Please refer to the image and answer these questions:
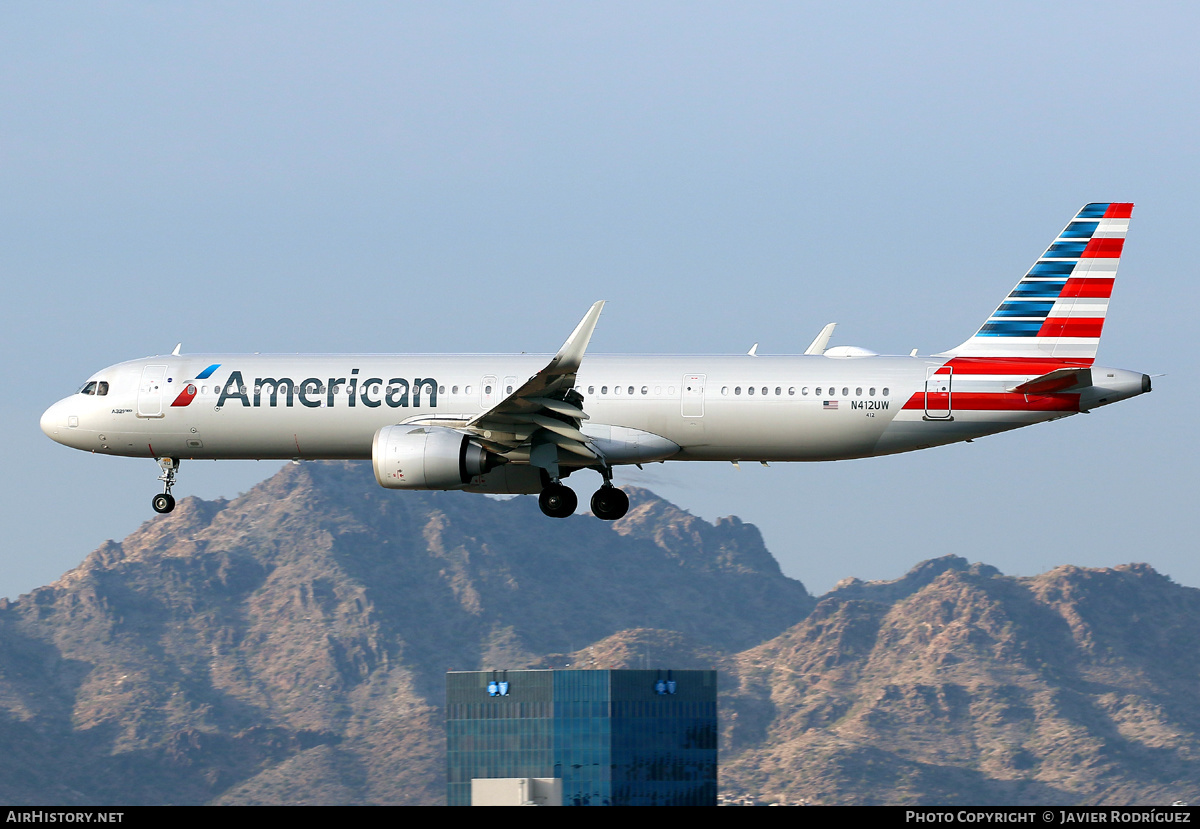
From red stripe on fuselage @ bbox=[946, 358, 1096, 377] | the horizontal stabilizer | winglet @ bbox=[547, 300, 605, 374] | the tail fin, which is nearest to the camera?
winglet @ bbox=[547, 300, 605, 374]

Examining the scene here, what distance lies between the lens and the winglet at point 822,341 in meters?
55.0

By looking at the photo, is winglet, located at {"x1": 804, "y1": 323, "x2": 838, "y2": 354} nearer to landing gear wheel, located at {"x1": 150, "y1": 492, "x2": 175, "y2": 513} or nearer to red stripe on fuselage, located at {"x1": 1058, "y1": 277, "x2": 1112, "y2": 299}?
red stripe on fuselage, located at {"x1": 1058, "y1": 277, "x2": 1112, "y2": 299}

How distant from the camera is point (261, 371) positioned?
53938 mm

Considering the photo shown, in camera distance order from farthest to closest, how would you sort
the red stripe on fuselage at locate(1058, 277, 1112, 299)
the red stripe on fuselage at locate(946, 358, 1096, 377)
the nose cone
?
the nose cone, the red stripe on fuselage at locate(1058, 277, 1112, 299), the red stripe on fuselage at locate(946, 358, 1096, 377)

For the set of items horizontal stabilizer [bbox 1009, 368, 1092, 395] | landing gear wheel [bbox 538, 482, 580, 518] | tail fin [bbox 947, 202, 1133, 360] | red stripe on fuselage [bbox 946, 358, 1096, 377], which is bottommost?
landing gear wheel [bbox 538, 482, 580, 518]

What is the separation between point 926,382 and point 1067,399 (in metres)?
4.10

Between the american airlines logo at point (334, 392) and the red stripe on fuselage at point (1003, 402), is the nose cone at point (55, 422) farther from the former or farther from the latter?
the red stripe on fuselage at point (1003, 402)

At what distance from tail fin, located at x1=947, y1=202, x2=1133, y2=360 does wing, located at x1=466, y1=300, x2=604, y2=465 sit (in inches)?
486

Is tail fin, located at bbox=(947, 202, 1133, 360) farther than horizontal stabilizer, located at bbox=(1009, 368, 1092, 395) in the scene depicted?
Yes

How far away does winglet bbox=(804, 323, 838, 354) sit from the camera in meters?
55.0

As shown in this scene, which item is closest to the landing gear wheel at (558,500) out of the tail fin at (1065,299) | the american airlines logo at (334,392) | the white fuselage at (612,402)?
the white fuselage at (612,402)

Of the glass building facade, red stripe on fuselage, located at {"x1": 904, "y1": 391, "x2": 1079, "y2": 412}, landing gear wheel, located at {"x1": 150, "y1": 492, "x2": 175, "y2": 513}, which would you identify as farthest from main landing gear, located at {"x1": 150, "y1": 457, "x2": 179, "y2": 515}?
the glass building facade
